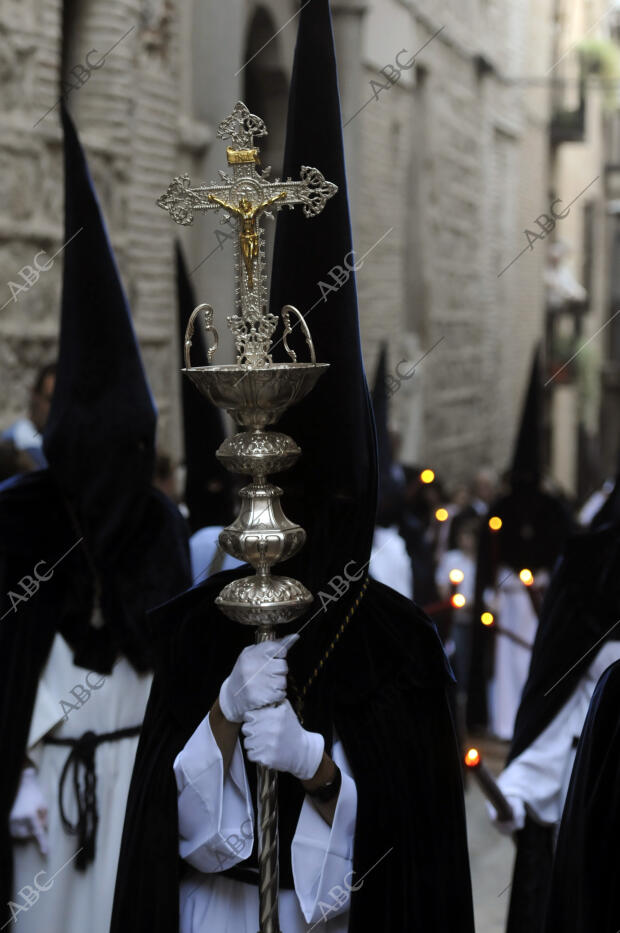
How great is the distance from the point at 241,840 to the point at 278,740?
0.38m

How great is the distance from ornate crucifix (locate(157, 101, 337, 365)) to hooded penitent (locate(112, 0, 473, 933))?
19 centimetres

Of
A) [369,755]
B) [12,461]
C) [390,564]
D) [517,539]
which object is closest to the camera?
[369,755]

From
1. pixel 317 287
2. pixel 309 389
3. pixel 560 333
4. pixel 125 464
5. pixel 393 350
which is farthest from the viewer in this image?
pixel 560 333

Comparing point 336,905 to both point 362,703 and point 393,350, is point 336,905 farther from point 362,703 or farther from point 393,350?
point 393,350

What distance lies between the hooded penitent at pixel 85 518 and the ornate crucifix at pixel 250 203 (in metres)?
1.40

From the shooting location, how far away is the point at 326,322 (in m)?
3.05

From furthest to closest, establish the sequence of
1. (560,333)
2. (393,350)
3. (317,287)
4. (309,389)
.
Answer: (560,333) < (393,350) < (317,287) < (309,389)

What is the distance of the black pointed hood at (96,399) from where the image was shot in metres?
4.24

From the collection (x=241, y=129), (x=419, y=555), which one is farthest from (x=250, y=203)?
(x=419, y=555)

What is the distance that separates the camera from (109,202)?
9328 mm

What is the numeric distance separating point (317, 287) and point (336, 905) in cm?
138

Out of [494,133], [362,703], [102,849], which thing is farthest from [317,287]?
[494,133]

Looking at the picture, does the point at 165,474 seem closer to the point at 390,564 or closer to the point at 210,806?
the point at 390,564

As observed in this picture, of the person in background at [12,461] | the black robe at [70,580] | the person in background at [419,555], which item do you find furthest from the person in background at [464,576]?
the black robe at [70,580]
